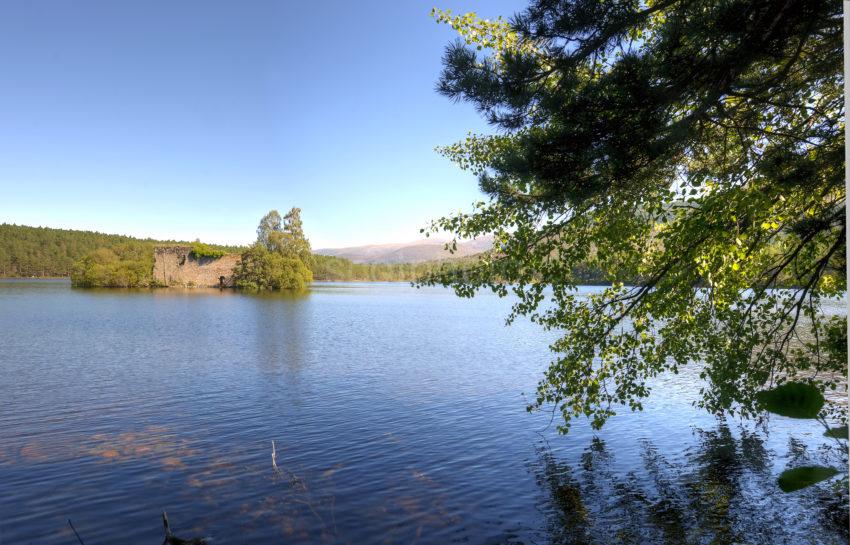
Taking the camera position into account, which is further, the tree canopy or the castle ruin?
the castle ruin

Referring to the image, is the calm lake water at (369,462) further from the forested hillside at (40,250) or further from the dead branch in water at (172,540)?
the forested hillside at (40,250)

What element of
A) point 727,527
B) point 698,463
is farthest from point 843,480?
point 727,527

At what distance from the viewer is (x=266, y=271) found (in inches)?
3489

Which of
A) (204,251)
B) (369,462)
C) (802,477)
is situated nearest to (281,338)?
(369,462)

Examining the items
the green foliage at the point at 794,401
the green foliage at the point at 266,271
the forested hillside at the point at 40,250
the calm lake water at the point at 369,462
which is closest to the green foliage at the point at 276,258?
the green foliage at the point at 266,271

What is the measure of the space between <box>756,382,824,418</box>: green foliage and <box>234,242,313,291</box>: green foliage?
297 feet

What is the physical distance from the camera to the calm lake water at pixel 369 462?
7.94 meters

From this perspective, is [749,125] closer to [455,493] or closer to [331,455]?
[455,493]

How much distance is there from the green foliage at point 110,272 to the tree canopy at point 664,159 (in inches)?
3694

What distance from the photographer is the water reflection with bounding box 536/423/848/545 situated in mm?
7578

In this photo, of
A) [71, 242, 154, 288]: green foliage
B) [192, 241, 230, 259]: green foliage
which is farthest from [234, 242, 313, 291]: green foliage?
[71, 242, 154, 288]: green foliage

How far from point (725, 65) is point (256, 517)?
8.60 metres

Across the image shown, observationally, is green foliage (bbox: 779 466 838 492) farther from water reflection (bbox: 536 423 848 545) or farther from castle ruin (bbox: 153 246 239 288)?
castle ruin (bbox: 153 246 239 288)

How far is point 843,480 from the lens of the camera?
362 inches
